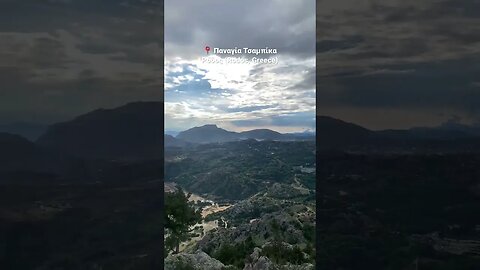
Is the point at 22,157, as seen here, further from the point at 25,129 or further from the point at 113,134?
the point at 113,134

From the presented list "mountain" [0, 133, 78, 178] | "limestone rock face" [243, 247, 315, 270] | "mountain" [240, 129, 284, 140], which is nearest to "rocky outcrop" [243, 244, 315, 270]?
"limestone rock face" [243, 247, 315, 270]

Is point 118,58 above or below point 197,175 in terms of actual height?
above

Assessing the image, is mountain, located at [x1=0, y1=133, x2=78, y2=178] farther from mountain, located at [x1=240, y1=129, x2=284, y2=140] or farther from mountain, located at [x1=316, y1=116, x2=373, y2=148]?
mountain, located at [x1=316, y1=116, x2=373, y2=148]

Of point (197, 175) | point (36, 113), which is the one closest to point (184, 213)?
point (197, 175)

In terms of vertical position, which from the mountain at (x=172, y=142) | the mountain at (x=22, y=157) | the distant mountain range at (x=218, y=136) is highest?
the distant mountain range at (x=218, y=136)

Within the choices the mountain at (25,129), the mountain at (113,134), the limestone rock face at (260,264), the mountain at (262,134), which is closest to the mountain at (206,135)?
the mountain at (262,134)

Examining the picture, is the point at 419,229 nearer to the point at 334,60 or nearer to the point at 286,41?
the point at 334,60

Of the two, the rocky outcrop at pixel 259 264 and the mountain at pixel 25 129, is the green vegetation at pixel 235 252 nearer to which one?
the rocky outcrop at pixel 259 264
